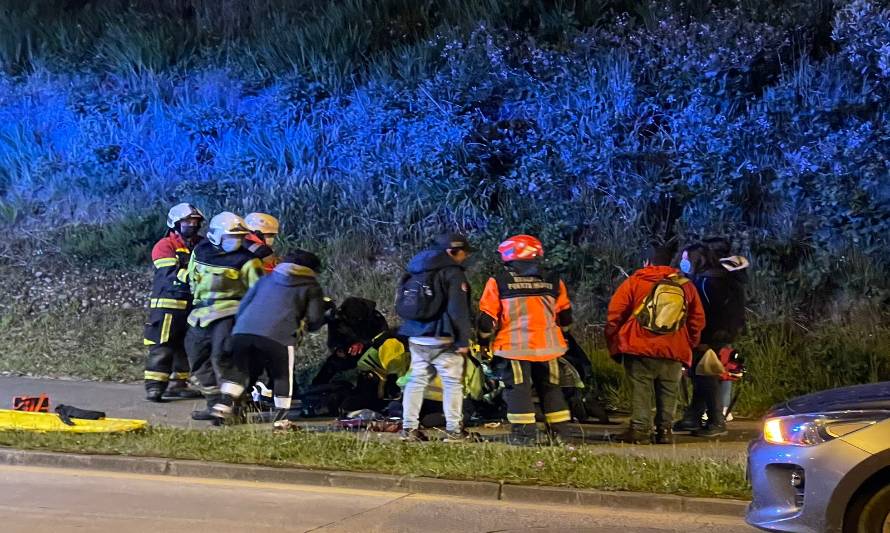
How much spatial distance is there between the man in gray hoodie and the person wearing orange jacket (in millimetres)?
1616

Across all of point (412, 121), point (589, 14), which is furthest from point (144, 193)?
point (589, 14)

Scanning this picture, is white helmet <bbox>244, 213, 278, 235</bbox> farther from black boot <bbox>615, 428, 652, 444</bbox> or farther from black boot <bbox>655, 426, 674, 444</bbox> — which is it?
black boot <bbox>655, 426, 674, 444</bbox>

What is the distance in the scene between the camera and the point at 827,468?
16.0 feet

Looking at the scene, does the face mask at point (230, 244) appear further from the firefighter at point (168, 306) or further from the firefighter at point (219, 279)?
the firefighter at point (168, 306)

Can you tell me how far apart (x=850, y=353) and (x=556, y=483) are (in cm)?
485

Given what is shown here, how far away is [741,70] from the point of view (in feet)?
44.4

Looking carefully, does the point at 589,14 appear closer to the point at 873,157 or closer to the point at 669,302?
the point at 873,157

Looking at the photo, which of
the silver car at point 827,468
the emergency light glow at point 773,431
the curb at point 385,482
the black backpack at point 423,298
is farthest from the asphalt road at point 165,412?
the silver car at point 827,468

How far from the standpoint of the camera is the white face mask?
9.23m

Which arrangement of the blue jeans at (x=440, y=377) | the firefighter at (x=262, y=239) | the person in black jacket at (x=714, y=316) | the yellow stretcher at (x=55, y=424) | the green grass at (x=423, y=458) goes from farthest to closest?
the firefighter at (x=262, y=239) < the person in black jacket at (x=714, y=316) < the blue jeans at (x=440, y=377) < the yellow stretcher at (x=55, y=424) < the green grass at (x=423, y=458)

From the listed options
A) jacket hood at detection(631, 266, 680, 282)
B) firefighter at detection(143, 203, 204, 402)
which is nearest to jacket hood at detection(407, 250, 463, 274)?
jacket hood at detection(631, 266, 680, 282)

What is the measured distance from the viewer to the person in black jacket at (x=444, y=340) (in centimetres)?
825

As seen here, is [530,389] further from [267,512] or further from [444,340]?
[267,512]

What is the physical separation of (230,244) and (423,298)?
6.81 ft
